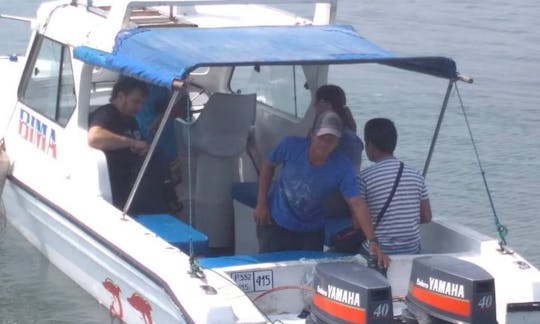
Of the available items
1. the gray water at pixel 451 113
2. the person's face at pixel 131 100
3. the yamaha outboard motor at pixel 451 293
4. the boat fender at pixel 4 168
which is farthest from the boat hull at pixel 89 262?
the yamaha outboard motor at pixel 451 293

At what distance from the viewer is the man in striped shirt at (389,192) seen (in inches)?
278

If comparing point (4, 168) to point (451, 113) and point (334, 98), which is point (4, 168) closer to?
point (334, 98)

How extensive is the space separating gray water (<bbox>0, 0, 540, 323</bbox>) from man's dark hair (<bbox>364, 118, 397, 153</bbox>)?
2.05m

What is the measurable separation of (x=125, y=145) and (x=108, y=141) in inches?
3.9

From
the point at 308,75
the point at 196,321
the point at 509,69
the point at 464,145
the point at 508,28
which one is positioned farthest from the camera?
the point at 508,28

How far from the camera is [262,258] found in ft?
23.1

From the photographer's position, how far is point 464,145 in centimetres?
1338

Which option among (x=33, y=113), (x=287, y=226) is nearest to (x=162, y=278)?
(x=287, y=226)

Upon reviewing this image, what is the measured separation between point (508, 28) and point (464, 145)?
5.95 metres

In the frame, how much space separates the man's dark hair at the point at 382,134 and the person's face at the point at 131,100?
1426 millimetres

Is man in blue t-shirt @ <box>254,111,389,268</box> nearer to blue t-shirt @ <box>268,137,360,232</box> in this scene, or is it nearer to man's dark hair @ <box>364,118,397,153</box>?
blue t-shirt @ <box>268,137,360,232</box>

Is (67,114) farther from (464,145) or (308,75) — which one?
(464,145)

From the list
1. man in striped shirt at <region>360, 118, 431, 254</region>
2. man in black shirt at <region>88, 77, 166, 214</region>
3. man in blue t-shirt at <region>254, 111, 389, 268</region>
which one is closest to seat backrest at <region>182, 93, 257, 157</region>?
man in black shirt at <region>88, 77, 166, 214</region>

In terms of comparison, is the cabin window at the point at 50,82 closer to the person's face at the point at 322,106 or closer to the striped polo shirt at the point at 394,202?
the person's face at the point at 322,106
